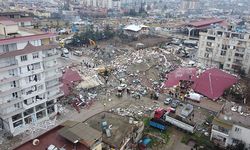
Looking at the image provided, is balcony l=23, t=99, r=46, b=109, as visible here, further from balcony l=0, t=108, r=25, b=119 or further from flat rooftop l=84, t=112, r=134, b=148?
flat rooftop l=84, t=112, r=134, b=148

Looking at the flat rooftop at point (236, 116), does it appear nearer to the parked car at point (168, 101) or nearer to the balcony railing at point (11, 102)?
the parked car at point (168, 101)

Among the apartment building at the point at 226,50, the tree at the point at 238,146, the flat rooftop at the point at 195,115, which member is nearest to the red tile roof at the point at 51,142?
the flat rooftop at the point at 195,115

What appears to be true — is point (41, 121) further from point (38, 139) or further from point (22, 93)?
point (38, 139)

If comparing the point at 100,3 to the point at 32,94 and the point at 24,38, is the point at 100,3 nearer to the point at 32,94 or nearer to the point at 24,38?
the point at 32,94

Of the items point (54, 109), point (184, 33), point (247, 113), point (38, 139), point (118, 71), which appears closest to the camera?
point (38, 139)

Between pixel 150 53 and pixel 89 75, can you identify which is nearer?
pixel 89 75

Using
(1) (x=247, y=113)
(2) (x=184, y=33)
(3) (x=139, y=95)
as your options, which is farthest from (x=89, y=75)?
(2) (x=184, y=33)

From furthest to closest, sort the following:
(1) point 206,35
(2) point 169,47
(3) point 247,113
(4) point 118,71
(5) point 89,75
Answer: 1. (2) point 169,47
2. (1) point 206,35
3. (4) point 118,71
4. (5) point 89,75
5. (3) point 247,113
